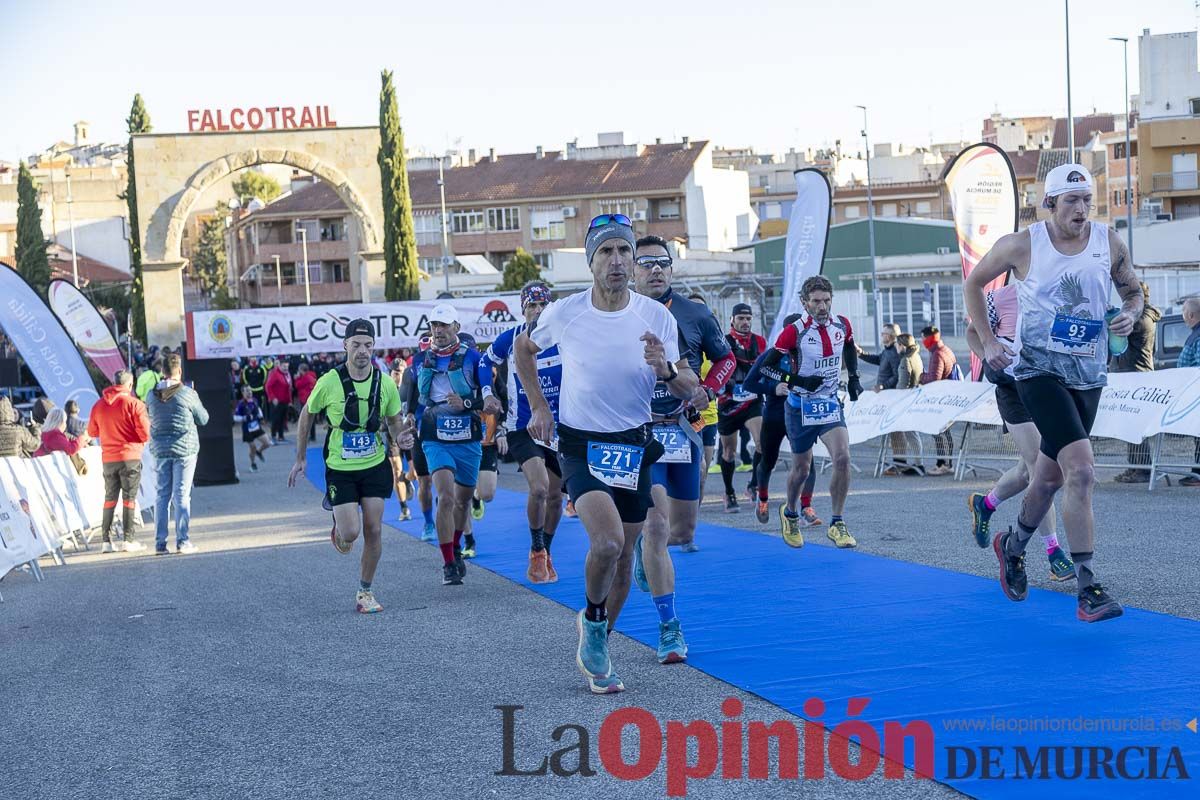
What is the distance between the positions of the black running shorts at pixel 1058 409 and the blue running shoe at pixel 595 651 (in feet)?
8.06

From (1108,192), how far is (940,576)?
78322 mm

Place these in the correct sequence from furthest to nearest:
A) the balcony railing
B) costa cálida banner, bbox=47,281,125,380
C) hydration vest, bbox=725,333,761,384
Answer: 1. the balcony railing
2. costa cálida banner, bbox=47,281,125,380
3. hydration vest, bbox=725,333,761,384

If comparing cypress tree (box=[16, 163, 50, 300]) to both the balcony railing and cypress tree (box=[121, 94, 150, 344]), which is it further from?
the balcony railing

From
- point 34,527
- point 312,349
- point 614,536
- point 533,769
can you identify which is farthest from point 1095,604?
point 312,349

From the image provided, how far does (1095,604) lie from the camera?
7.29m

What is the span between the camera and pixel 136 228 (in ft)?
189

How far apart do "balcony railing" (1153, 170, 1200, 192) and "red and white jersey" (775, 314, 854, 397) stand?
70101 mm

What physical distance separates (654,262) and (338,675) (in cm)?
299

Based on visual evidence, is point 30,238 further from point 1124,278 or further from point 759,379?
point 1124,278

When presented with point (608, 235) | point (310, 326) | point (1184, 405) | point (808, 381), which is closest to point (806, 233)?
point (1184, 405)

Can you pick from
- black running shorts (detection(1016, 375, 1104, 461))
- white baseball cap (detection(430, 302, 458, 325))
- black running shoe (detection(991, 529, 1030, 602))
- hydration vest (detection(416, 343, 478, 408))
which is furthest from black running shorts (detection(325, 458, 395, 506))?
black running shorts (detection(1016, 375, 1104, 461))

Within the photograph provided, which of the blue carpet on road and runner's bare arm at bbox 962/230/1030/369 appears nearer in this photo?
the blue carpet on road

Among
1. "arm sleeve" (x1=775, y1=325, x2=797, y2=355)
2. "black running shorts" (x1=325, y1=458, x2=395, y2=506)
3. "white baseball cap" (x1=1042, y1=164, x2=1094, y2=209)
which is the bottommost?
"black running shorts" (x1=325, y1=458, x2=395, y2=506)

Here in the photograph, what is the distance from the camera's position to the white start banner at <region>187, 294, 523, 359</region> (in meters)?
29.8
